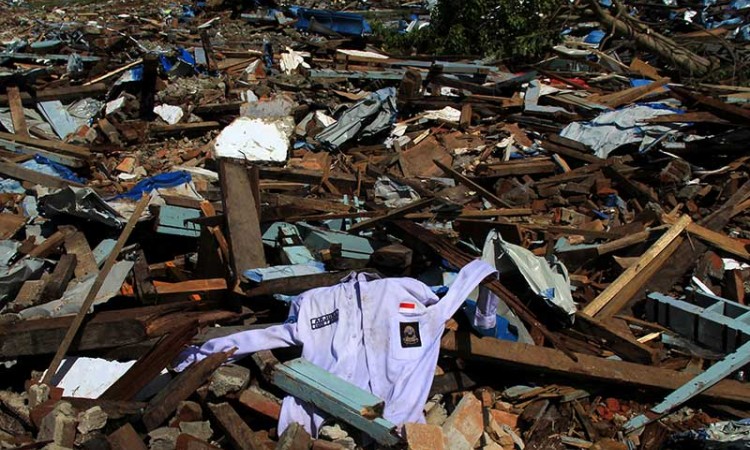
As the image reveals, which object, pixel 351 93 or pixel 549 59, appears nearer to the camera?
pixel 351 93

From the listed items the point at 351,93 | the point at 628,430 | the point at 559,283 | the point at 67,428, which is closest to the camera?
the point at 67,428

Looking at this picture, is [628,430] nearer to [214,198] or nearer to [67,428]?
[67,428]

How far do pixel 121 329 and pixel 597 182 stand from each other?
504 cm

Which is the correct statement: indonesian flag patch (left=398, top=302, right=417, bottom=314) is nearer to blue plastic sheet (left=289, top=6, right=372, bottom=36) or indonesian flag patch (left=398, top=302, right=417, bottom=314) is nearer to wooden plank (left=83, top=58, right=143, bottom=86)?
wooden plank (left=83, top=58, right=143, bottom=86)

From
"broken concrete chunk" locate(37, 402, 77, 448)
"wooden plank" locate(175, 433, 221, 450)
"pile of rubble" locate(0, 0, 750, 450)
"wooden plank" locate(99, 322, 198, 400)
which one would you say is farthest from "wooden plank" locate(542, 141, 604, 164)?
"broken concrete chunk" locate(37, 402, 77, 448)

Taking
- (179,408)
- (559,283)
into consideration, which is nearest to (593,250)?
(559,283)

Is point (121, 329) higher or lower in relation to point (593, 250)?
higher

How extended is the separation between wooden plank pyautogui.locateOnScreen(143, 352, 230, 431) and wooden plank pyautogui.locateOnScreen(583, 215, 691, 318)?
2698mm

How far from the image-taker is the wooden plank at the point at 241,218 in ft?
15.2

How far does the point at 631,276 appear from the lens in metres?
5.01

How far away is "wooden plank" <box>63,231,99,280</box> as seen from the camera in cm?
504

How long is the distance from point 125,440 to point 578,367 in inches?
110

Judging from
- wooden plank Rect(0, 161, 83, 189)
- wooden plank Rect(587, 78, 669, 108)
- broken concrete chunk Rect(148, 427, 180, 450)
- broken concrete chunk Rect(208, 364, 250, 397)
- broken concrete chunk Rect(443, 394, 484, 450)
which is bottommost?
wooden plank Rect(587, 78, 669, 108)

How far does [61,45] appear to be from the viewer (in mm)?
11047
